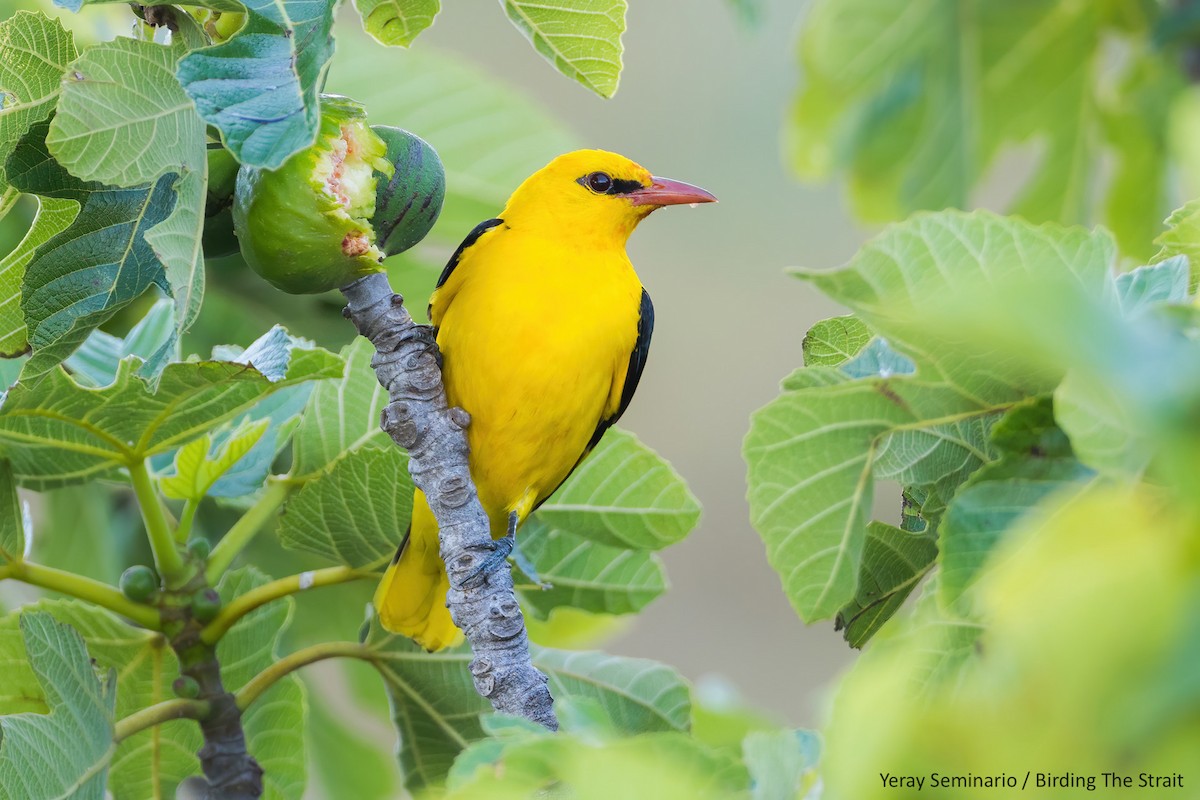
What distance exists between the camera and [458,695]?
5.43 feet

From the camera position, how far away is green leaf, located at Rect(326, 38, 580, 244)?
86.4 inches

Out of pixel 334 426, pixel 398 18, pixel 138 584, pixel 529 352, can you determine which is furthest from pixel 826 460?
pixel 529 352

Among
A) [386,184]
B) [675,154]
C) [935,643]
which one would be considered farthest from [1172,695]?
[675,154]

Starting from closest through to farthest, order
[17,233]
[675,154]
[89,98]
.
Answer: [89,98], [17,233], [675,154]

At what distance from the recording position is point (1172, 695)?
0.42 meters

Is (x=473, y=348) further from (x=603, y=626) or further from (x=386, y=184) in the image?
(x=386, y=184)

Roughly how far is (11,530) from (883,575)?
107 centimetres

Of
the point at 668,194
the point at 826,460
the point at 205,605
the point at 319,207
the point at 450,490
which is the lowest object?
the point at 205,605

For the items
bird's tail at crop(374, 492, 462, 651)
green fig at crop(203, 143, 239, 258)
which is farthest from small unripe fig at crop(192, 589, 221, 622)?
green fig at crop(203, 143, 239, 258)

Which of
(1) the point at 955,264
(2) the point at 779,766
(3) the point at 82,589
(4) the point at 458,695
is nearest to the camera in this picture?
(2) the point at 779,766

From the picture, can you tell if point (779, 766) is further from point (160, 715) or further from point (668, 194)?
point (668, 194)

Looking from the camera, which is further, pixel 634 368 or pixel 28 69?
pixel 634 368

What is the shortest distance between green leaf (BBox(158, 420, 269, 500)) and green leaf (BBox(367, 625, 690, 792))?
0.32 metres

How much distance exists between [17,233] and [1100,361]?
1.97 m
